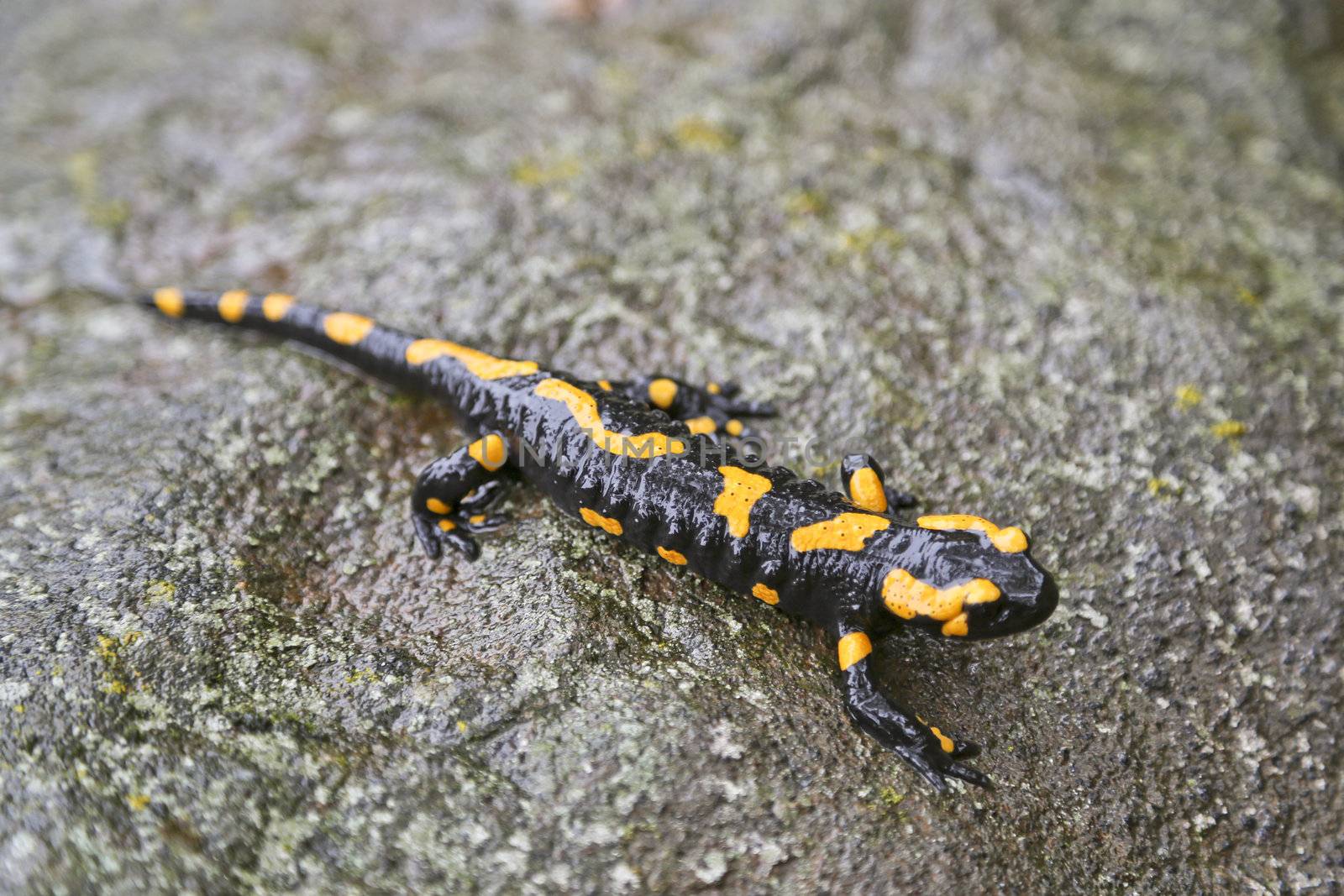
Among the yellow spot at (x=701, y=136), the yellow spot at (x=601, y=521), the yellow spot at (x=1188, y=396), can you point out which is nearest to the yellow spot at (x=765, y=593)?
the yellow spot at (x=601, y=521)

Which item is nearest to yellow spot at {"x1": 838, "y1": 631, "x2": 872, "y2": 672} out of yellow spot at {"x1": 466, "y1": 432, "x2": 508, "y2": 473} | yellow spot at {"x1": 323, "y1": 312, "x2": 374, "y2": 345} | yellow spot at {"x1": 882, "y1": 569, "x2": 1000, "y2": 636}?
yellow spot at {"x1": 882, "y1": 569, "x2": 1000, "y2": 636}

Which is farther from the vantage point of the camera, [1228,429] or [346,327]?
[346,327]

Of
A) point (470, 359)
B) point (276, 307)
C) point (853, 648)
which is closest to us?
point (853, 648)

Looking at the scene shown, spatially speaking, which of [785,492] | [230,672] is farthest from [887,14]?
[230,672]

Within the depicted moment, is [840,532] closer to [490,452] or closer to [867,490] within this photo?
[867,490]

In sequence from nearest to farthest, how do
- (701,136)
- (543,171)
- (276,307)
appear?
(276,307) → (543,171) → (701,136)

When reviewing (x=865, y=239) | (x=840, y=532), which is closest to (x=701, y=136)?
(x=865, y=239)

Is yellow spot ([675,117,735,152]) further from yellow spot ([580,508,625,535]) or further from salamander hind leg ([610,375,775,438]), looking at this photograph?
yellow spot ([580,508,625,535])
